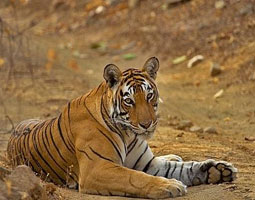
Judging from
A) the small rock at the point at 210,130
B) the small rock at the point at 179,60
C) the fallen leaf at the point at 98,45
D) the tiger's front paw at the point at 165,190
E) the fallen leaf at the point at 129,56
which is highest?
the fallen leaf at the point at 98,45

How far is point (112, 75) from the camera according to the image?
5219mm

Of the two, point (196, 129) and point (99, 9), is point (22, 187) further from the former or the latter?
point (99, 9)

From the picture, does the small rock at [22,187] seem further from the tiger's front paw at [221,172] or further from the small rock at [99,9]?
the small rock at [99,9]

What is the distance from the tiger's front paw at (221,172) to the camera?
Answer: 5.05 metres

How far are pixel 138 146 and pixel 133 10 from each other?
34.2ft

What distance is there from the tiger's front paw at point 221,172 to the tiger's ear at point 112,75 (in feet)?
2.89

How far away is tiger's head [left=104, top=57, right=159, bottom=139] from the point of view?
4.95 meters

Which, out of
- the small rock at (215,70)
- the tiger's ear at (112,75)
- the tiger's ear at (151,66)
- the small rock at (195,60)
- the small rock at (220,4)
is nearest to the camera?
the tiger's ear at (112,75)

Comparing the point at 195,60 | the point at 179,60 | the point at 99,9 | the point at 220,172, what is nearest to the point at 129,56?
the point at 179,60

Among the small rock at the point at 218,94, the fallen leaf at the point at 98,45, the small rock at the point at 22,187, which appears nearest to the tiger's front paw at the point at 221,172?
the small rock at the point at 22,187

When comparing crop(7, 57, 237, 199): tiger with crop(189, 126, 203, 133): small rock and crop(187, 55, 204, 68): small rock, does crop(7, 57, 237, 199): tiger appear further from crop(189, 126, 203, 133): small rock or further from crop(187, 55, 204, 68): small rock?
crop(187, 55, 204, 68): small rock

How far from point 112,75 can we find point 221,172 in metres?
1.02

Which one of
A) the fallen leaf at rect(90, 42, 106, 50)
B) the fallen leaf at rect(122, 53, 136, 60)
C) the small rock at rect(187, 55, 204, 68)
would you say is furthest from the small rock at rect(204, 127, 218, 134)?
the fallen leaf at rect(90, 42, 106, 50)

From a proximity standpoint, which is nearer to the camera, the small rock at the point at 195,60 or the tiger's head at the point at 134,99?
the tiger's head at the point at 134,99
